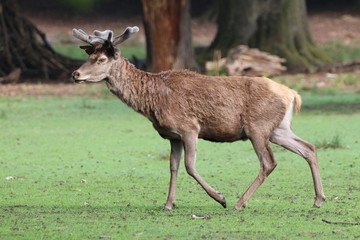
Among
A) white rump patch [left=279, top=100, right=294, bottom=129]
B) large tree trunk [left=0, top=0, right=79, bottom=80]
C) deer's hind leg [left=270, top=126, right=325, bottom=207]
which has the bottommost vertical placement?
large tree trunk [left=0, top=0, right=79, bottom=80]

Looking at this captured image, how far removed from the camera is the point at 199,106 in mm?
8555

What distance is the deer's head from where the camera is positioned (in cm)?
848

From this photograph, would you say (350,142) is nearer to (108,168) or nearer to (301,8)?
(108,168)

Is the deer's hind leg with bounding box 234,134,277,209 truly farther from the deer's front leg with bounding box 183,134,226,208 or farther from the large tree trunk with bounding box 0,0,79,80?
the large tree trunk with bounding box 0,0,79,80

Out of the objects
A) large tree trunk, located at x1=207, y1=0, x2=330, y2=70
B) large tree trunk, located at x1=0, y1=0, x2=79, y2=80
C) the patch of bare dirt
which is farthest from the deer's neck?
the patch of bare dirt

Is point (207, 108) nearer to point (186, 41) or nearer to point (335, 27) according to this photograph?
point (186, 41)

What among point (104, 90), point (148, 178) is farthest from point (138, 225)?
point (104, 90)

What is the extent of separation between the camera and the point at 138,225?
7.49 m

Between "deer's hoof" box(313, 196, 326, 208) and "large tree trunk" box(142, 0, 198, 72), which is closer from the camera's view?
"deer's hoof" box(313, 196, 326, 208)

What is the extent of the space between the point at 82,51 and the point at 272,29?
794cm

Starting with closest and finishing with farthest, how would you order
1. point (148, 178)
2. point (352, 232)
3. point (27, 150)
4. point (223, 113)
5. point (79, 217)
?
point (352, 232) → point (79, 217) → point (223, 113) → point (148, 178) → point (27, 150)

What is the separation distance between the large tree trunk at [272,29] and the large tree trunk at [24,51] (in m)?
4.02

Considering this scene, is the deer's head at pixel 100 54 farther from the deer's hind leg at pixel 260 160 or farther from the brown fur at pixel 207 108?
the deer's hind leg at pixel 260 160

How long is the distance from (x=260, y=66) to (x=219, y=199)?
12.9m
